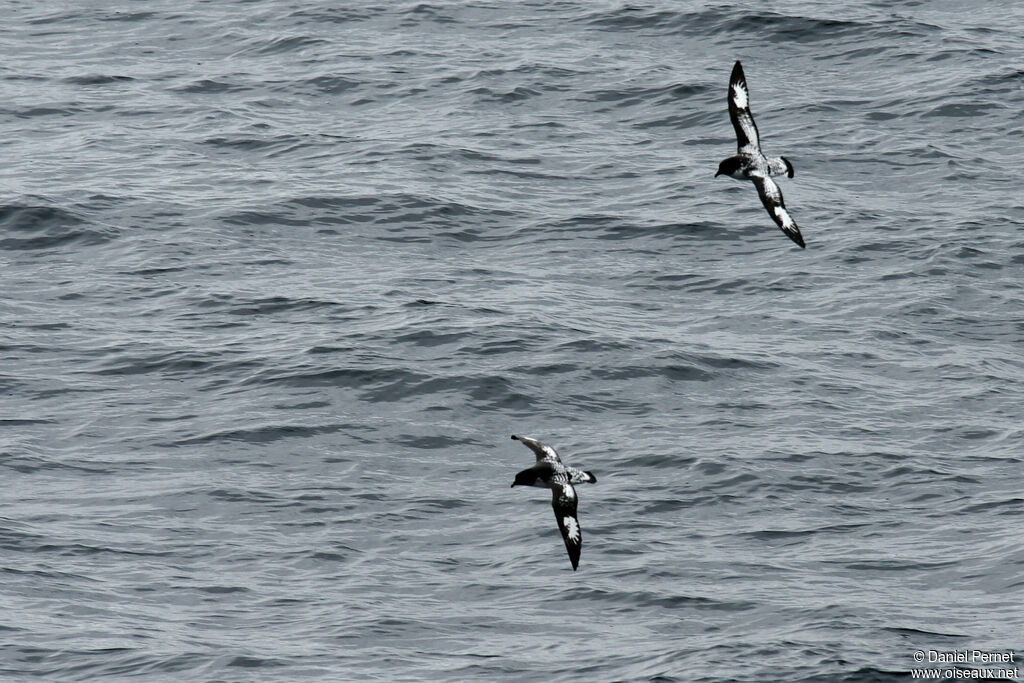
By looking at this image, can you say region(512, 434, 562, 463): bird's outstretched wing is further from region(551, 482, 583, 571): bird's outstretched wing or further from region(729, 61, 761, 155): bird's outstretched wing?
region(729, 61, 761, 155): bird's outstretched wing

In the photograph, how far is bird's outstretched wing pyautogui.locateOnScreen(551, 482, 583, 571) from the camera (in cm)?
1420

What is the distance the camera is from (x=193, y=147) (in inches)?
1141

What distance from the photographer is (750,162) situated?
16031mm

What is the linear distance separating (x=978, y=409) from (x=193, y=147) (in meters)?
15.1

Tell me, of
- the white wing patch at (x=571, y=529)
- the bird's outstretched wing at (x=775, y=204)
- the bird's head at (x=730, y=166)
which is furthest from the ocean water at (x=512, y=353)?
the bird's head at (x=730, y=166)

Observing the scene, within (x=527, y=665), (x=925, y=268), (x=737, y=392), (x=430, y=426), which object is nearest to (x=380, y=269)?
(x=430, y=426)

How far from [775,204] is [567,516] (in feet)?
11.7

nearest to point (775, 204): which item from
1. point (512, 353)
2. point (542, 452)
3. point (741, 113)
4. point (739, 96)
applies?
point (741, 113)

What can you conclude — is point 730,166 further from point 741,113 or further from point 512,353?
point 512,353

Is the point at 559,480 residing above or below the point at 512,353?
above

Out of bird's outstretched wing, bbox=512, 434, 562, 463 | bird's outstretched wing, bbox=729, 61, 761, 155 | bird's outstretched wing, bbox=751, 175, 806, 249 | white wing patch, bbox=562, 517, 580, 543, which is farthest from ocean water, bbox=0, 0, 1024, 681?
bird's outstretched wing, bbox=729, 61, 761, 155

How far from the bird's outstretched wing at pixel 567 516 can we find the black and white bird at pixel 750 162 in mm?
3150

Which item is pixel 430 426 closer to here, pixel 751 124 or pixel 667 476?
pixel 667 476

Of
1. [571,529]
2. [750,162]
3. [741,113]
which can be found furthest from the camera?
[741,113]
